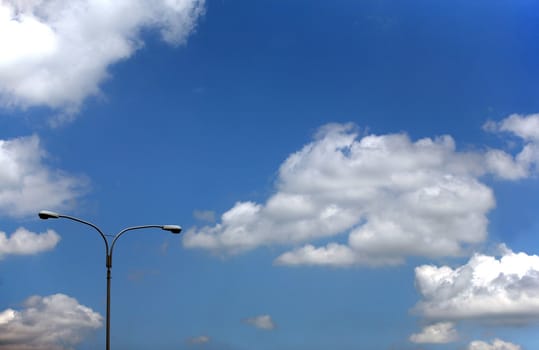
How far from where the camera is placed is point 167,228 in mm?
43156

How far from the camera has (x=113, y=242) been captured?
138 feet

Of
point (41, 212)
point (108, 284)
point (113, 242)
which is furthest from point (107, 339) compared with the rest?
point (41, 212)

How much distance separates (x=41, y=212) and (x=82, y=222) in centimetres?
333

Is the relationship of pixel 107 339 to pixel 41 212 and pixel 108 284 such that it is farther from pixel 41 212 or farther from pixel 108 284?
pixel 41 212

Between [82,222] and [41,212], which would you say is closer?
Result: [41,212]

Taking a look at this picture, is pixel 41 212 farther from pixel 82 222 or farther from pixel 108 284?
pixel 108 284

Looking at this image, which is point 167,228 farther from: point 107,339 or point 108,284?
point 107,339

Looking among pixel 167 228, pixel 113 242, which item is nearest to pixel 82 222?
pixel 113 242

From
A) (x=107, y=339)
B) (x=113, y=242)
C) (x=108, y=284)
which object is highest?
(x=113, y=242)

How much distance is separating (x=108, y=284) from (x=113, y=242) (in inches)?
104

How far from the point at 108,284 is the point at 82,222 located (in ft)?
13.6

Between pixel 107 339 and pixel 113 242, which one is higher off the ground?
pixel 113 242

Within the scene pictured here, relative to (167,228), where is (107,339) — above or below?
below

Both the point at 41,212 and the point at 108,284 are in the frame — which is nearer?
the point at 41,212
